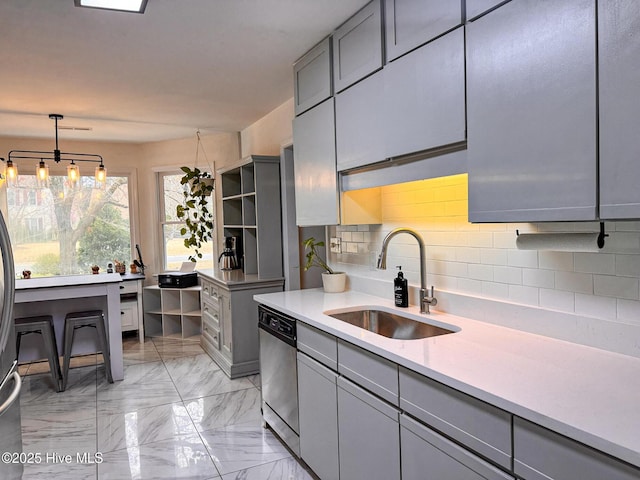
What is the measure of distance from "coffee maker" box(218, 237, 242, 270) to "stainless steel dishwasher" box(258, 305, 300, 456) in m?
1.85

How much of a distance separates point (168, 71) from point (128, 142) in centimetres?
307

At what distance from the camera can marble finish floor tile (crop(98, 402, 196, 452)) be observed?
2859 mm

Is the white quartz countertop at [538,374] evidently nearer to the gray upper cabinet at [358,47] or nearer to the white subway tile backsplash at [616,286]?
the white subway tile backsplash at [616,286]

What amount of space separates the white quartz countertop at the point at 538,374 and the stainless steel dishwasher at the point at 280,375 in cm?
54

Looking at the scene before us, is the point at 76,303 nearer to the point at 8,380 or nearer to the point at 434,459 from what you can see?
A: the point at 8,380

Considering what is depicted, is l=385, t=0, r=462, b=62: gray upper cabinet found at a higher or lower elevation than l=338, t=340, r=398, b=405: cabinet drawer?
higher

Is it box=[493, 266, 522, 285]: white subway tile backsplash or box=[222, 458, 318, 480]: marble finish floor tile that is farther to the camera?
box=[222, 458, 318, 480]: marble finish floor tile

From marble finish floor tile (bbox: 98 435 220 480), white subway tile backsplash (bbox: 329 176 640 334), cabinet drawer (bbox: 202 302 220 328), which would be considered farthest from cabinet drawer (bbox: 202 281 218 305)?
white subway tile backsplash (bbox: 329 176 640 334)

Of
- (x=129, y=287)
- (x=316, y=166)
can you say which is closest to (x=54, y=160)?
(x=129, y=287)

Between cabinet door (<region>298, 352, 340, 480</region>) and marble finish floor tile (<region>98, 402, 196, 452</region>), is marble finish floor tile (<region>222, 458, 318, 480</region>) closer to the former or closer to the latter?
cabinet door (<region>298, 352, 340, 480</region>)

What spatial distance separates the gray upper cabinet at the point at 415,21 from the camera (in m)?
1.70

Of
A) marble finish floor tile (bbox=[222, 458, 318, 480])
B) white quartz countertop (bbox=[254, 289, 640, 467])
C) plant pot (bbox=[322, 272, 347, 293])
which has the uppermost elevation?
plant pot (bbox=[322, 272, 347, 293])

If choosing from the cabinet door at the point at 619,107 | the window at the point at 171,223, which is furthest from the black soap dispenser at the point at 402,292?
the window at the point at 171,223

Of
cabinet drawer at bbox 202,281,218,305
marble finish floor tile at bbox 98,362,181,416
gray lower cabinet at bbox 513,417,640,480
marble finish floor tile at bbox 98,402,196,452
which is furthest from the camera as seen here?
cabinet drawer at bbox 202,281,218,305
